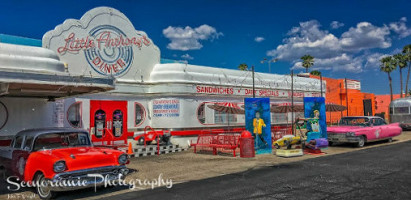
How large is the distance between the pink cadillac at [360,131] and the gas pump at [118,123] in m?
10.6

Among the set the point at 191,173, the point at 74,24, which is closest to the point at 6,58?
the point at 74,24

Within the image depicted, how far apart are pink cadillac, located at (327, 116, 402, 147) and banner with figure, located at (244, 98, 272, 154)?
13.3ft

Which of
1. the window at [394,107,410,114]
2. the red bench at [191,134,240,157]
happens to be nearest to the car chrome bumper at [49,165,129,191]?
the red bench at [191,134,240,157]

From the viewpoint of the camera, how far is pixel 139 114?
1712 centimetres

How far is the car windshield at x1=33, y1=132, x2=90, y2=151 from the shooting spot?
25.9ft

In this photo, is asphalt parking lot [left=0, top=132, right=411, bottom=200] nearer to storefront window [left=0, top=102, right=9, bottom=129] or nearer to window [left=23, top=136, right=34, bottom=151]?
window [left=23, top=136, right=34, bottom=151]

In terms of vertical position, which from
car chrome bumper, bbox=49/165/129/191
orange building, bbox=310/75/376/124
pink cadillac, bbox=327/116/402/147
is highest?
orange building, bbox=310/75/376/124

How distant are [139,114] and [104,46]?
3897 millimetres

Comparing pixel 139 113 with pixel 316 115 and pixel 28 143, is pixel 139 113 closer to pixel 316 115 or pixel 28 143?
pixel 28 143

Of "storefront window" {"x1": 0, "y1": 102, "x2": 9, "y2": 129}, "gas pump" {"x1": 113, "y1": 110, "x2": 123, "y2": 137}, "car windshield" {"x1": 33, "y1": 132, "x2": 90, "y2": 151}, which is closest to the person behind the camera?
"car windshield" {"x1": 33, "y1": 132, "x2": 90, "y2": 151}

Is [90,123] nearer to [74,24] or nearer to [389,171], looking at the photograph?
[74,24]

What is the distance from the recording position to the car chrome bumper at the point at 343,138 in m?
15.6

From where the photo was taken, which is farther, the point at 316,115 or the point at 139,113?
the point at 139,113

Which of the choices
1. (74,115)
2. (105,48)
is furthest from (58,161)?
(105,48)
